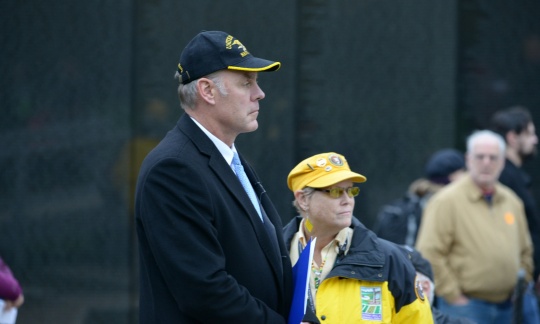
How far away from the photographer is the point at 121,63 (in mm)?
7480

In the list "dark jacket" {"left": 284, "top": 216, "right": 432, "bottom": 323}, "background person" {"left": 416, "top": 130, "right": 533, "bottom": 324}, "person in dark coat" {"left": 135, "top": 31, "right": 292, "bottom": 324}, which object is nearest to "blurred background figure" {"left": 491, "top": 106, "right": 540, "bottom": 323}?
"background person" {"left": 416, "top": 130, "right": 533, "bottom": 324}

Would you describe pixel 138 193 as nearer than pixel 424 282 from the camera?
Yes

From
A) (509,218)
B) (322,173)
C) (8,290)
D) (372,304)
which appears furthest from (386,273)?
(509,218)

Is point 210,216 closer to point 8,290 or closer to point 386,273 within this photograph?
point 386,273

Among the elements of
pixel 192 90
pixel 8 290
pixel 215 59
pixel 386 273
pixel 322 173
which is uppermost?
pixel 215 59

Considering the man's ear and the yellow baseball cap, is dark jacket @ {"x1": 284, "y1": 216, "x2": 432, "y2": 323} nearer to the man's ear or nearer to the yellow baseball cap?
the yellow baseball cap

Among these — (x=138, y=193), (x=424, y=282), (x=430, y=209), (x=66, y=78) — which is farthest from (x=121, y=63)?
(x=138, y=193)

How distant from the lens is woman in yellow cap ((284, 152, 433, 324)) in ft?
13.0

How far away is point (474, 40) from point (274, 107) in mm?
1672

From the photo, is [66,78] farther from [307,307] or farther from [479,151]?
[307,307]

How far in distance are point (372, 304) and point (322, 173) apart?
0.59 m

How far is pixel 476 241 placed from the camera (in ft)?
21.2

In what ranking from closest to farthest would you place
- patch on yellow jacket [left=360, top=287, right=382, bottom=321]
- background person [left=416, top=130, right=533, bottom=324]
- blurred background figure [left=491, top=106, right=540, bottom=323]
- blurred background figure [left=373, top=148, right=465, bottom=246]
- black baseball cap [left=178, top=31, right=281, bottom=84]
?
black baseball cap [left=178, top=31, right=281, bottom=84] < patch on yellow jacket [left=360, top=287, right=382, bottom=321] < background person [left=416, top=130, right=533, bottom=324] < blurred background figure [left=373, top=148, right=465, bottom=246] < blurred background figure [left=491, top=106, right=540, bottom=323]

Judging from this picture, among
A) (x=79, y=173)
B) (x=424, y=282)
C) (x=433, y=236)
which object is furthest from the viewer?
(x=79, y=173)
